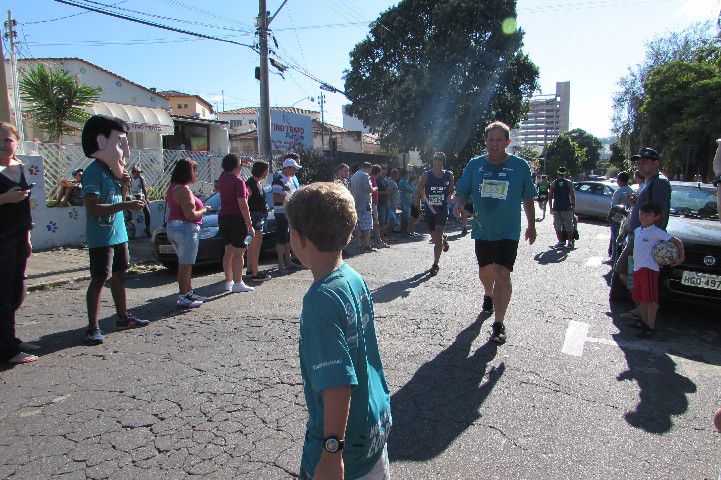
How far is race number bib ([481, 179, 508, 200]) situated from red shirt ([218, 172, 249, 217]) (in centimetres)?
317

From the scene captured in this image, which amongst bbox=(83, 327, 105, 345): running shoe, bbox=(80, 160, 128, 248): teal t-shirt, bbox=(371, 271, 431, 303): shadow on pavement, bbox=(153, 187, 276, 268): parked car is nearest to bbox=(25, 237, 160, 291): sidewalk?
bbox=(153, 187, 276, 268): parked car

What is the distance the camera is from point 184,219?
18.8ft

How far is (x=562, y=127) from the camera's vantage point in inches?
4909

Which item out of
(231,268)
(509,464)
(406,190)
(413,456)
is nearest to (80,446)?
(413,456)

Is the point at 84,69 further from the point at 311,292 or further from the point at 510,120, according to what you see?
the point at 311,292

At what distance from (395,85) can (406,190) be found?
49.1 ft

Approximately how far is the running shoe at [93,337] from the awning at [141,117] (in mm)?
21623

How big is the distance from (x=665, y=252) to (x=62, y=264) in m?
9.10

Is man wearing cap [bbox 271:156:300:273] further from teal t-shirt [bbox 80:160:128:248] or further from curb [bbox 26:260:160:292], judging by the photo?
teal t-shirt [bbox 80:160:128:248]

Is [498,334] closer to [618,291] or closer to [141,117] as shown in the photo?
[618,291]

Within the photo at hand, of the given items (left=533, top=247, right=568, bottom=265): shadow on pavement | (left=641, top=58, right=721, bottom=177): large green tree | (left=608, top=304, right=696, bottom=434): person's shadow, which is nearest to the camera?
(left=608, top=304, right=696, bottom=434): person's shadow

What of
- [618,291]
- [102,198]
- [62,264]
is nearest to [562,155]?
[618,291]

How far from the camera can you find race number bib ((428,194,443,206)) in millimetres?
7762

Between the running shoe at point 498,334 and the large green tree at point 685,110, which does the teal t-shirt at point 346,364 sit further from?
the large green tree at point 685,110
